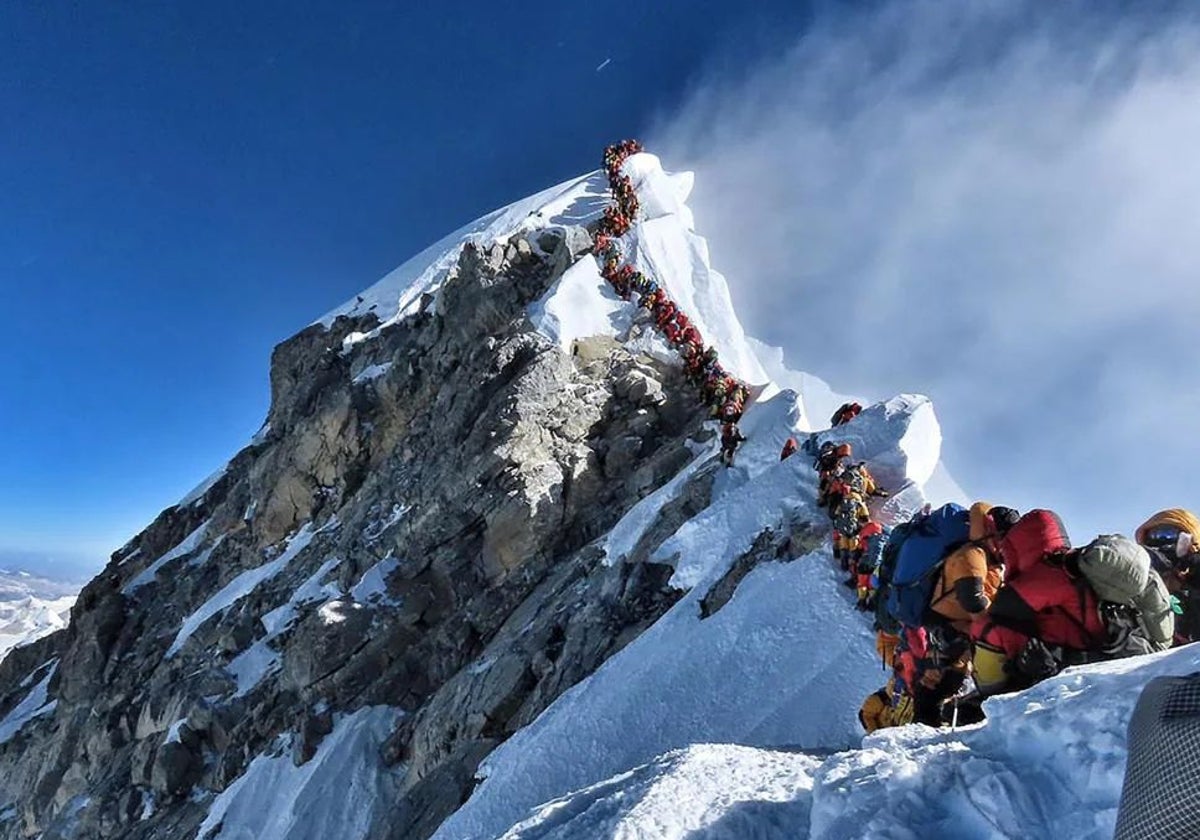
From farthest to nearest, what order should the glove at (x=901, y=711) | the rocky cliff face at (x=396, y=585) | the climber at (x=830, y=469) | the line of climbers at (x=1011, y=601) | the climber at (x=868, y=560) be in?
1. the rocky cliff face at (x=396, y=585)
2. the climber at (x=830, y=469)
3. the climber at (x=868, y=560)
4. the glove at (x=901, y=711)
5. the line of climbers at (x=1011, y=601)

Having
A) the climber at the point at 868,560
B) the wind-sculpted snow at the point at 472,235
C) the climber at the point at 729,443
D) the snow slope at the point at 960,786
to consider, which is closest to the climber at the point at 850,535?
the climber at the point at 868,560

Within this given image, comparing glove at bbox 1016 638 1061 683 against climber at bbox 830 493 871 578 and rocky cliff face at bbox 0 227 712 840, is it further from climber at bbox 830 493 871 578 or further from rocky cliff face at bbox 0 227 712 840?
rocky cliff face at bbox 0 227 712 840

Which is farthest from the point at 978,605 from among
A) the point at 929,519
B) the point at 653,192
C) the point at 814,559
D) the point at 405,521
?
the point at 653,192

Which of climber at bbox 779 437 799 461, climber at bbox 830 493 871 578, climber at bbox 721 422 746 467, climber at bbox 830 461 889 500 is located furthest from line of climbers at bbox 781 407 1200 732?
climber at bbox 721 422 746 467

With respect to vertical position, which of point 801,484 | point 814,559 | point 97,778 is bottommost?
point 97,778

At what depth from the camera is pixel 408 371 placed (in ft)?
106

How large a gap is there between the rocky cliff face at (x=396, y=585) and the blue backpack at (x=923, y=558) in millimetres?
8042

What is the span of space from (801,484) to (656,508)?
5116 mm

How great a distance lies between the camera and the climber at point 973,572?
5773mm

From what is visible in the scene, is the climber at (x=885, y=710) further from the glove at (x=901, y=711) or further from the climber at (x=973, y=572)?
the climber at (x=973, y=572)

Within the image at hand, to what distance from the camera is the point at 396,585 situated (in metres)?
23.5

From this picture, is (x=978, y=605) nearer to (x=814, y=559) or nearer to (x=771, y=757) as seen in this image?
(x=771, y=757)

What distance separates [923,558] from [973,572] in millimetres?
618

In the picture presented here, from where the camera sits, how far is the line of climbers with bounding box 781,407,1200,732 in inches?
201
